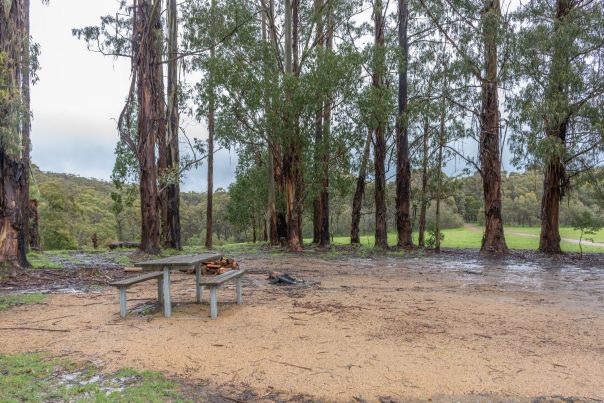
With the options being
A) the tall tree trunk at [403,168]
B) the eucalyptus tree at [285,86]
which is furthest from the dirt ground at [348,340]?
the tall tree trunk at [403,168]

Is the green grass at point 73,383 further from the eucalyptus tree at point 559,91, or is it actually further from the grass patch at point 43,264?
the eucalyptus tree at point 559,91

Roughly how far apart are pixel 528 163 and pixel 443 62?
4474 millimetres

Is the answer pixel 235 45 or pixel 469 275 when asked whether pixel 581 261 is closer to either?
pixel 469 275

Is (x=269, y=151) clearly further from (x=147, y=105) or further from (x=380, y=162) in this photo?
(x=147, y=105)

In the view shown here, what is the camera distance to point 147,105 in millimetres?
12117

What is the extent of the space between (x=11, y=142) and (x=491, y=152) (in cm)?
1313

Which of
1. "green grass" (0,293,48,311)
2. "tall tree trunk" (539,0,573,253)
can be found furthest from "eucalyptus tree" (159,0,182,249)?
"tall tree trunk" (539,0,573,253)

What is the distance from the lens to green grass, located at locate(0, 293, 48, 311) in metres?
5.41

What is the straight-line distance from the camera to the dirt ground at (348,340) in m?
3.00

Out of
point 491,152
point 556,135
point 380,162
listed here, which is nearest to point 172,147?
point 380,162

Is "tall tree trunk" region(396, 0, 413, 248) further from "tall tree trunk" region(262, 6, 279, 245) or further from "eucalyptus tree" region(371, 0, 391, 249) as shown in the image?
"tall tree trunk" region(262, 6, 279, 245)

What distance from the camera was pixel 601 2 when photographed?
13.1m

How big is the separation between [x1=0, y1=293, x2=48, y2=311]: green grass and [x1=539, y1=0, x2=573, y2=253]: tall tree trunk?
12864 millimetres

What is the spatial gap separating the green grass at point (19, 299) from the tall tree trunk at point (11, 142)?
1868 millimetres
